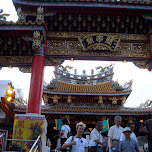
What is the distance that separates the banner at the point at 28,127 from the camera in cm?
823

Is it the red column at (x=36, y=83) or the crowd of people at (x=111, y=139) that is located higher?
the red column at (x=36, y=83)

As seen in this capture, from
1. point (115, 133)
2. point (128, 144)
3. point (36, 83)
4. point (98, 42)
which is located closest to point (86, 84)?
point (98, 42)

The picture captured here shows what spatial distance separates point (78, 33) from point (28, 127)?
16.9 feet

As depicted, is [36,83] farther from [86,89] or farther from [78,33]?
[86,89]

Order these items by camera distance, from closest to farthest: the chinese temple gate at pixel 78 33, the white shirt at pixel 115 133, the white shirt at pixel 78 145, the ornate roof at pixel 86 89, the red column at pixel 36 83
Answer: the white shirt at pixel 78 145, the white shirt at pixel 115 133, the red column at pixel 36 83, the chinese temple gate at pixel 78 33, the ornate roof at pixel 86 89

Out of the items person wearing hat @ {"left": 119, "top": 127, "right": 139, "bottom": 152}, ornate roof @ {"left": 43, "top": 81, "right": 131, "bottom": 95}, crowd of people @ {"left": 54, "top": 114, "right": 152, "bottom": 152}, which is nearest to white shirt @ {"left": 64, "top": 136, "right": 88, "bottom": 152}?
crowd of people @ {"left": 54, "top": 114, "right": 152, "bottom": 152}

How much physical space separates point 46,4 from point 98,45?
10.1ft

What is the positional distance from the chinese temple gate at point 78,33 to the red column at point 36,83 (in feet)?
0.15

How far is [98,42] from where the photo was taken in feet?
35.1

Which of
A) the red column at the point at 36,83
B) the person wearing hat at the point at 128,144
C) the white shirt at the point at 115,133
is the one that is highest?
the red column at the point at 36,83

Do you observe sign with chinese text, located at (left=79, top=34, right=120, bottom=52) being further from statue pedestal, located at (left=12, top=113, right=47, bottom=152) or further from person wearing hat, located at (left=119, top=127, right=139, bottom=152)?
person wearing hat, located at (left=119, top=127, right=139, bottom=152)

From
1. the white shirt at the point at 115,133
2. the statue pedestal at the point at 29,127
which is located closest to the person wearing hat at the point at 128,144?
the white shirt at the point at 115,133

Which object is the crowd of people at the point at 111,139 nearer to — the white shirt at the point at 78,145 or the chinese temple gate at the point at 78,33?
the white shirt at the point at 78,145

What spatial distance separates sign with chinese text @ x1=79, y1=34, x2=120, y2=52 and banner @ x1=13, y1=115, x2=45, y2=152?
4.17 m
